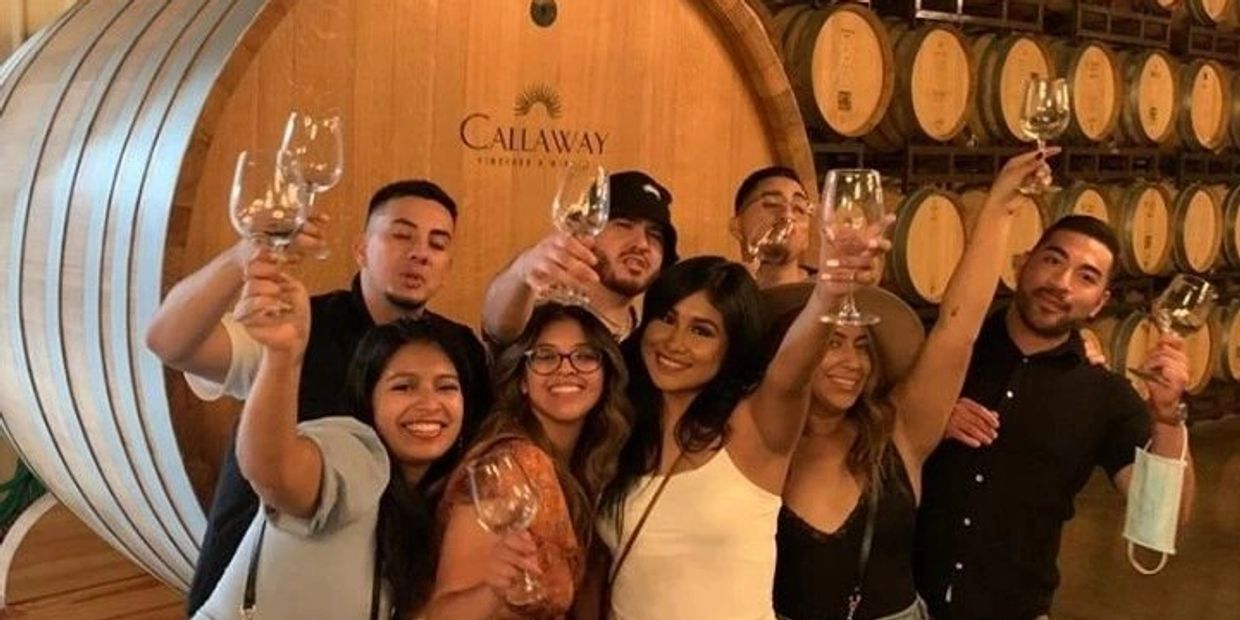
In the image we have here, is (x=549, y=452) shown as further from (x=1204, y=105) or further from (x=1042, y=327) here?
(x=1204, y=105)

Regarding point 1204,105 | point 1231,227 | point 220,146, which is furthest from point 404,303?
point 1231,227

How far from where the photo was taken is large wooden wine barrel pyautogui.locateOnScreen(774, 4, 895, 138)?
15.2ft

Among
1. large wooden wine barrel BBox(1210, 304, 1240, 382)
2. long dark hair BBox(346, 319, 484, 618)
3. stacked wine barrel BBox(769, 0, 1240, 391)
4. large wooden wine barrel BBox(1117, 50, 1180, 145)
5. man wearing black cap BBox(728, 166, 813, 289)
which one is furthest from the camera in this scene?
large wooden wine barrel BBox(1210, 304, 1240, 382)

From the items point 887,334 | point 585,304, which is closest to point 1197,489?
point 887,334

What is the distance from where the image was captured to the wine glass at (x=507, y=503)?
1723 millimetres

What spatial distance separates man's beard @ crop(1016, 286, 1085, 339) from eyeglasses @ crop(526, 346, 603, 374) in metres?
0.99

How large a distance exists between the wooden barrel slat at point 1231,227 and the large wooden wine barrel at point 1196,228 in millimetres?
85

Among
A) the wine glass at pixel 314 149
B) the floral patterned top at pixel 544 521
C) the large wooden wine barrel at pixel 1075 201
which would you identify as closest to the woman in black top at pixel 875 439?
the floral patterned top at pixel 544 521

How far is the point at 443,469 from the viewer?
6.54ft

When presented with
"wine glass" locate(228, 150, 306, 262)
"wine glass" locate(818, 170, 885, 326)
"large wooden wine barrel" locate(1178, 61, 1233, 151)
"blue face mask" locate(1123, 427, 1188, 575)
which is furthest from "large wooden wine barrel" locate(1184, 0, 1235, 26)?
"wine glass" locate(228, 150, 306, 262)

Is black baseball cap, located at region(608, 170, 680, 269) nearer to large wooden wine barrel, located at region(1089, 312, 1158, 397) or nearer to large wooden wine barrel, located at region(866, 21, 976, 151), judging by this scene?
large wooden wine barrel, located at region(866, 21, 976, 151)

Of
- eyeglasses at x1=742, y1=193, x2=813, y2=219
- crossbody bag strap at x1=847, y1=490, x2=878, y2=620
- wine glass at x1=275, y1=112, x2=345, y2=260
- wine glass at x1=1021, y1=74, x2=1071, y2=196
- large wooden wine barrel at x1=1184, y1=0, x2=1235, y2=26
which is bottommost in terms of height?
crossbody bag strap at x1=847, y1=490, x2=878, y2=620

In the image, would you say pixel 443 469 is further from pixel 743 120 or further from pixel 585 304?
pixel 743 120

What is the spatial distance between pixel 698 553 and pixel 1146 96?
536 cm
